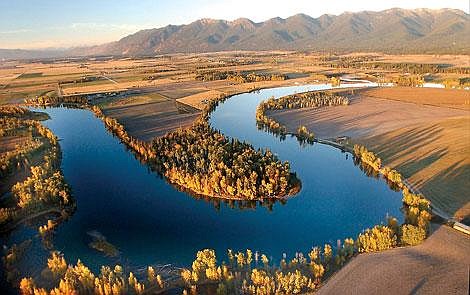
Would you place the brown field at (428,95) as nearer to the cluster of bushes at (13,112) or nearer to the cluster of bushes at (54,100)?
the cluster of bushes at (54,100)

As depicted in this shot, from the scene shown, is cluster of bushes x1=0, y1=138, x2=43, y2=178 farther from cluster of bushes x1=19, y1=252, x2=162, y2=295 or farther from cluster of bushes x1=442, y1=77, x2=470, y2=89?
cluster of bushes x1=442, y1=77, x2=470, y2=89

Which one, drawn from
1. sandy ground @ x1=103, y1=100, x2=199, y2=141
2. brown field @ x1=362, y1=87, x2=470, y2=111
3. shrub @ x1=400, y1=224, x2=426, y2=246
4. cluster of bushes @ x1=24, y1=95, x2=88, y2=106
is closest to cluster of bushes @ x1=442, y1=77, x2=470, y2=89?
brown field @ x1=362, y1=87, x2=470, y2=111

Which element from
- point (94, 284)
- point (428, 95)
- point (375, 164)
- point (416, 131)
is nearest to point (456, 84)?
point (428, 95)

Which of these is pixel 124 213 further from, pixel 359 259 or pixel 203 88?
pixel 203 88

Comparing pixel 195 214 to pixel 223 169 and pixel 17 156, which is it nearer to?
pixel 223 169

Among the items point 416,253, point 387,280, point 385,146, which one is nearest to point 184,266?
point 387,280

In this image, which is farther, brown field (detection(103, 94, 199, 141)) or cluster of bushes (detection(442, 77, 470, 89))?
cluster of bushes (detection(442, 77, 470, 89))
